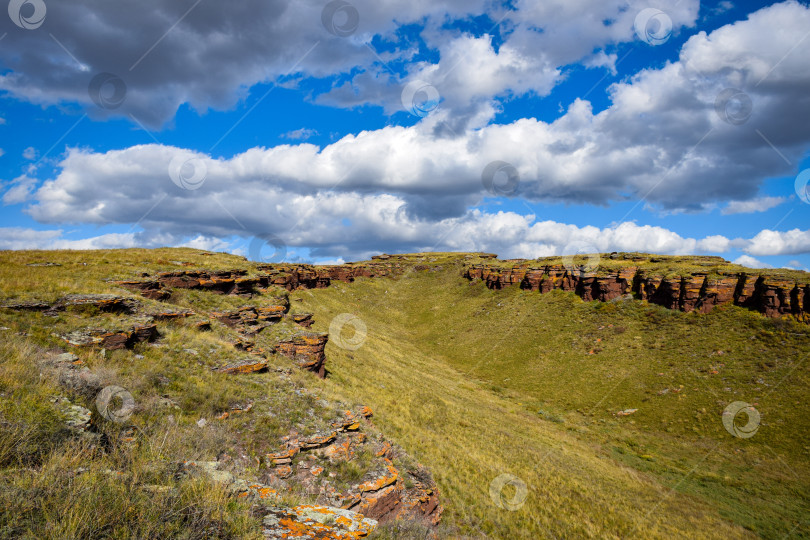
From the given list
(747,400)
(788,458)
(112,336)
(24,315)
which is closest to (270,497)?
(112,336)

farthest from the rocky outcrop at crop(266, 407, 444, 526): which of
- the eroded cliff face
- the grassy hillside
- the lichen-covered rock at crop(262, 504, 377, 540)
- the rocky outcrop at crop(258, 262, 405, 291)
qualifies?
the eroded cliff face

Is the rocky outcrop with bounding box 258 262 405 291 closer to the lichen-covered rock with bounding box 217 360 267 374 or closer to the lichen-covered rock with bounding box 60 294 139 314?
the lichen-covered rock with bounding box 60 294 139 314

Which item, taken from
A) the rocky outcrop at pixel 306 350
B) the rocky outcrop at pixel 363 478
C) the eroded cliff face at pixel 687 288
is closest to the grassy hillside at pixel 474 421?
the rocky outcrop at pixel 363 478

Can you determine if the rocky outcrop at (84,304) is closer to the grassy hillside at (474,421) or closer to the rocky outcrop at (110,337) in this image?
the grassy hillside at (474,421)

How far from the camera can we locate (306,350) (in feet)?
69.4

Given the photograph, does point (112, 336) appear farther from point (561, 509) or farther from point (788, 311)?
point (788, 311)

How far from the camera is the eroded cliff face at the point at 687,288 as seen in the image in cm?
3622

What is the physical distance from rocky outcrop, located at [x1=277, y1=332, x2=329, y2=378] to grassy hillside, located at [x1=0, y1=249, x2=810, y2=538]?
1.59 metres

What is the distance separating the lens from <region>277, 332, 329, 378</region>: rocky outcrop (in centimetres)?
2061

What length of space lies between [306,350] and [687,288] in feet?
→ 163

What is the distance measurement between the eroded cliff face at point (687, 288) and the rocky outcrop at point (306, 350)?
48.5 meters

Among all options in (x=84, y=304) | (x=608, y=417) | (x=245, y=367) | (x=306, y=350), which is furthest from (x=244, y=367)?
(x=608, y=417)

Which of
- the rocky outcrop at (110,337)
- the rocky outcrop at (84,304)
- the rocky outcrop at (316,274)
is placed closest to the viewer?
the rocky outcrop at (110,337)

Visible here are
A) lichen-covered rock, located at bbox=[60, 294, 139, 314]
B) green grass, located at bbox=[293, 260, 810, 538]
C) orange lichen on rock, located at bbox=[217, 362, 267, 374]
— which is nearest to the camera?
lichen-covered rock, located at bbox=[60, 294, 139, 314]
